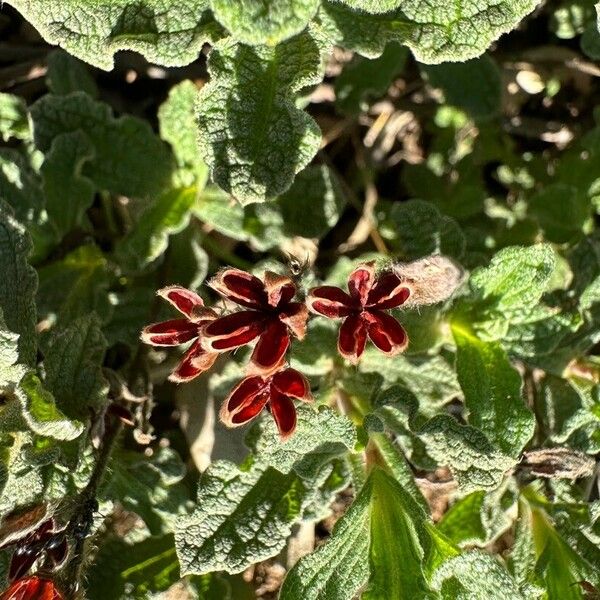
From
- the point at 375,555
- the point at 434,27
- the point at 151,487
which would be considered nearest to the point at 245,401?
the point at 375,555

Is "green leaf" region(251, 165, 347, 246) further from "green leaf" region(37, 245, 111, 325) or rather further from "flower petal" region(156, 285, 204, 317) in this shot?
"flower petal" region(156, 285, 204, 317)

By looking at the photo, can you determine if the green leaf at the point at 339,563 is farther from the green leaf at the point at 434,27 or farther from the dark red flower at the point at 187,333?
the green leaf at the point at 434,27

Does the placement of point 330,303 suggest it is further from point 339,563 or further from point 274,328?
point 339,563

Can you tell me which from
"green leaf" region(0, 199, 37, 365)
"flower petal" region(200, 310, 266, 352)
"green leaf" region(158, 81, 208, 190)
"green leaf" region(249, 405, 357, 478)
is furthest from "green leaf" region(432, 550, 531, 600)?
"green leaf" region(158, 81, 208, 190)

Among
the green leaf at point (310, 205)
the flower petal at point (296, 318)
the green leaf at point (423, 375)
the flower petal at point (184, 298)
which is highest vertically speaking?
the flower petal at point (296, 318)

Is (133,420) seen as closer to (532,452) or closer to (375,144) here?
(532,452)

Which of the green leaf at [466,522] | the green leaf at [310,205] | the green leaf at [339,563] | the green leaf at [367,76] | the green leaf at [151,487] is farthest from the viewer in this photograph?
the green leaf at [367,76]

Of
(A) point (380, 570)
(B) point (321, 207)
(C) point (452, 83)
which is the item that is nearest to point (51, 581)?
(A) point (380, 570)

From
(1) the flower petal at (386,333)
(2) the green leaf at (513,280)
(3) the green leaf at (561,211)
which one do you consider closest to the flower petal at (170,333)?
(1) the flower petal at (386,333)
